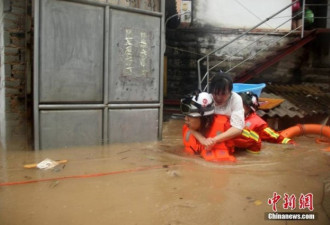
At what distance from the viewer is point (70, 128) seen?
15.6 ft

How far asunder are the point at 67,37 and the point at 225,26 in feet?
20.8

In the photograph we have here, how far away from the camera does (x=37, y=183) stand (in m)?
3.25

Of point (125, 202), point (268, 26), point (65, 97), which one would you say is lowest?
point (125, 202)

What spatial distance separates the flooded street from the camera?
2547 mm

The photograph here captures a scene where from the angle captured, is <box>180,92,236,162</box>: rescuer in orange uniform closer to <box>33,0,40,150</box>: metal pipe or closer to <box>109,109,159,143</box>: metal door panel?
<box>109,109,159,143</box>: metal door panel

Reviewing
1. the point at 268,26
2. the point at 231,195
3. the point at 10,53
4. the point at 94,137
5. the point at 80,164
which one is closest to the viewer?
the point at 231,195

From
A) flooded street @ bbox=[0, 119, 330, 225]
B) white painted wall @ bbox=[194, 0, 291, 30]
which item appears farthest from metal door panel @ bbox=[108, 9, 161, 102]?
white painted wall @ bbox=[194, 0, 291, 30]

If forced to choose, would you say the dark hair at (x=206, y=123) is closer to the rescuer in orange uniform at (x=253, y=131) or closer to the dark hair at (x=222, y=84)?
the dark hair at (x=222, y=84)

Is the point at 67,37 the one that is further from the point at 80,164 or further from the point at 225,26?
the point at 225,26

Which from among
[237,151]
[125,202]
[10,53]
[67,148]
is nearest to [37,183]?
[125,202]

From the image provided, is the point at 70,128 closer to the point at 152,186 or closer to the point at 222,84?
the point at 152,186

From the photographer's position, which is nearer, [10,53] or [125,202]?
[125,202]

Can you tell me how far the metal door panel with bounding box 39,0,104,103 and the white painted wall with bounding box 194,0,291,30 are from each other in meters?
5.60

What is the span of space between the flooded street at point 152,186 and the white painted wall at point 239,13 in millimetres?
5798
